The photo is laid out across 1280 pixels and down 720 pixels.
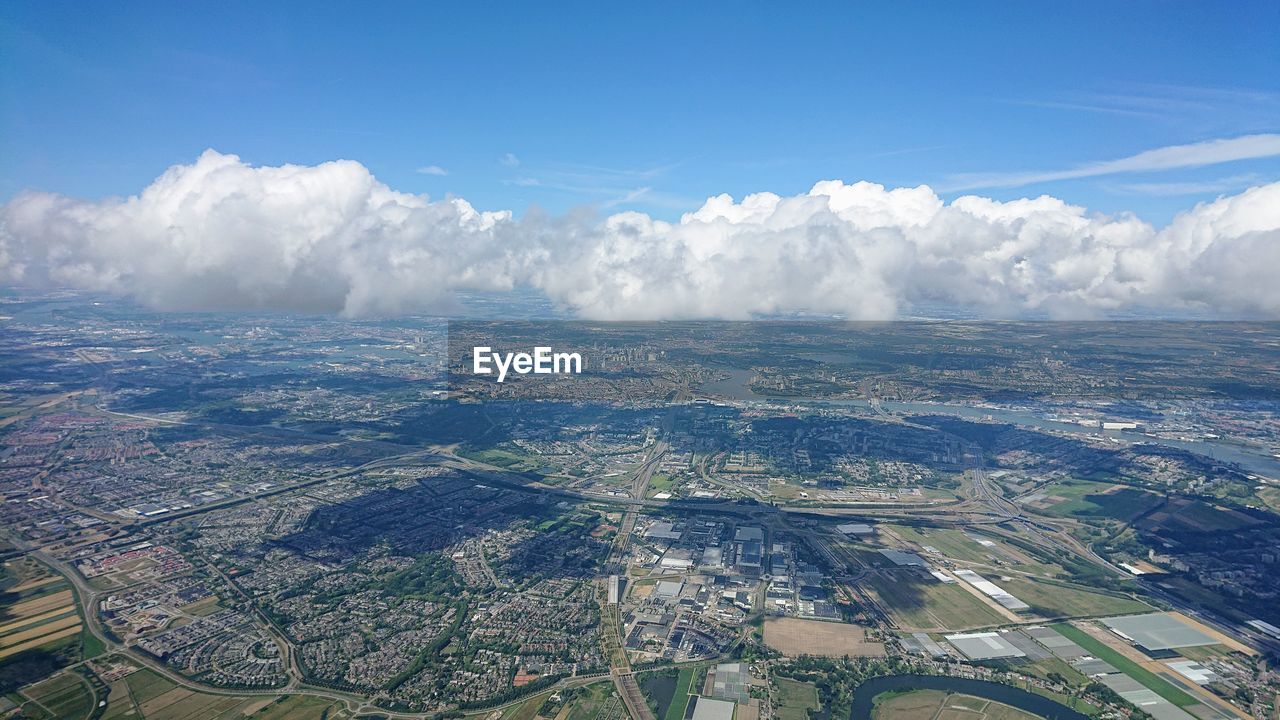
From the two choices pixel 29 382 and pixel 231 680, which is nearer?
pixel 231 680

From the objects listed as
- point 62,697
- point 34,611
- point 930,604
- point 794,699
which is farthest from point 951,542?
point 34,611

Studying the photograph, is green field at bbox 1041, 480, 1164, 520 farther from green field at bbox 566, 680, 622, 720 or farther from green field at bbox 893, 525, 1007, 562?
green field at bbox 566, 680, 622, 720

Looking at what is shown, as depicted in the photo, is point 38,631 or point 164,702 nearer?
point 164,702

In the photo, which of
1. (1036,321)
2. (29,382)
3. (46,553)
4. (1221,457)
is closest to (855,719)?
(46,553)

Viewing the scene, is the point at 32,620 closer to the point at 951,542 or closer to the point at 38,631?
the point at 38,631

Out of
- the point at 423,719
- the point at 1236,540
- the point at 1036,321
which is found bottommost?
the point at 423,719

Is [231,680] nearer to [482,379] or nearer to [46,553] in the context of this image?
[46,553]
